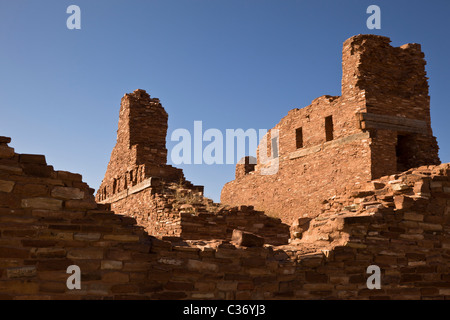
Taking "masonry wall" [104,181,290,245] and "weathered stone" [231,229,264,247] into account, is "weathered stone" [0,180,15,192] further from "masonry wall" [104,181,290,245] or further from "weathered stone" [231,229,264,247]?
"masonry wall" [104,181,290,245]

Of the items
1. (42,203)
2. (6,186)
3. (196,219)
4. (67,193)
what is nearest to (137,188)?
(196,219)

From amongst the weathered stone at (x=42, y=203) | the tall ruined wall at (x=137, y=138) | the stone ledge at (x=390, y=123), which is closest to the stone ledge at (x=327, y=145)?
the stone ledge at (x=390, y=123)

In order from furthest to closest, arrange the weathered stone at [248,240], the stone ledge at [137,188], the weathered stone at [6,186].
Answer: the stone ledge at [137,188], the weathered stone at [248,240], the weathered stone at [6,186]

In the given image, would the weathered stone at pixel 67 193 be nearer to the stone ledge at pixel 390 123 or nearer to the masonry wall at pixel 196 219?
the masonry wall at pixel 196 219

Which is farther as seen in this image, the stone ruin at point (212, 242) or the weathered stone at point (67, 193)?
the weathered stone at point (67, 193)

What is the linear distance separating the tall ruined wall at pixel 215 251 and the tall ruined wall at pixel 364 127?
5579 mm

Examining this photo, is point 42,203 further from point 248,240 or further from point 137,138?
point 137,138

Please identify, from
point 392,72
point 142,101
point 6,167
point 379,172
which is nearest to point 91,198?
point 6,167

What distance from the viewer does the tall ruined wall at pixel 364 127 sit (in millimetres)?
14250

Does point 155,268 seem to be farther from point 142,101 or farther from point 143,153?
point 142,101

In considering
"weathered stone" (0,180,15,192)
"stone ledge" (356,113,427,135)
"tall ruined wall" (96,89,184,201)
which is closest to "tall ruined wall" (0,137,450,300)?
"weathered stone" (0,180,15,192)

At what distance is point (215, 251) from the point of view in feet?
22.0

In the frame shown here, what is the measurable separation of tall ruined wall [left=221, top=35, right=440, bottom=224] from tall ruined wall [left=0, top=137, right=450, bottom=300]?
18.3 ft
